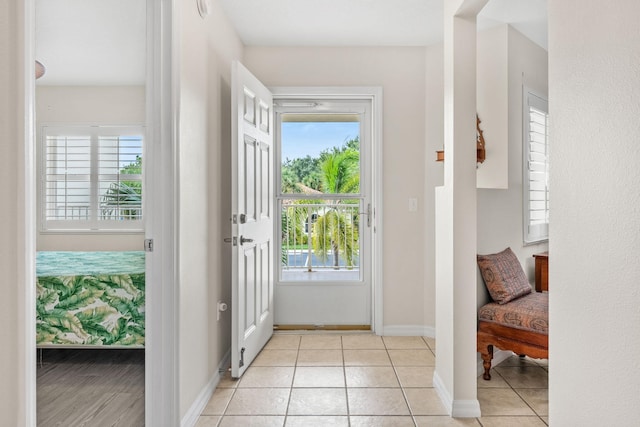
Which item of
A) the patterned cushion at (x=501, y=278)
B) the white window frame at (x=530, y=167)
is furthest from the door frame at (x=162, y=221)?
the white window frame at (x=530, y=167)

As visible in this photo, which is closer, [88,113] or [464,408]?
[464,408]

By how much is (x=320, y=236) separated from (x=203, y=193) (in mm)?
1625

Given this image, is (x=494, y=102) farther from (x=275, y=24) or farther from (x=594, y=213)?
(x=594, y=213)

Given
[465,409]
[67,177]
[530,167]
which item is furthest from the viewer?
[67,177]

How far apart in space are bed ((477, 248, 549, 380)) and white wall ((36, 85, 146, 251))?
323 cm

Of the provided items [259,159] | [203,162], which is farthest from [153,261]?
[259,159]

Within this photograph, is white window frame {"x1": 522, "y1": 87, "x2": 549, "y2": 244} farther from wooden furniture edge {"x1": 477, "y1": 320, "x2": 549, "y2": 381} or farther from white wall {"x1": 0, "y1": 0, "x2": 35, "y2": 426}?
white wall {"x1": 0, "y1": 0, "x2": 35, "y2": 426}

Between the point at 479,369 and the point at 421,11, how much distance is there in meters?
2.57

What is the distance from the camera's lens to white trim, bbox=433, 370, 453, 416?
223 cm

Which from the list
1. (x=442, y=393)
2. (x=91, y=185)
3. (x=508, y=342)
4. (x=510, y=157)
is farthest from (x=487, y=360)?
(x=91, y=185)

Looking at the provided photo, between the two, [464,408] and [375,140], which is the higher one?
[375,140]

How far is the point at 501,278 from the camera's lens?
266 centimetres

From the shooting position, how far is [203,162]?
2400mm

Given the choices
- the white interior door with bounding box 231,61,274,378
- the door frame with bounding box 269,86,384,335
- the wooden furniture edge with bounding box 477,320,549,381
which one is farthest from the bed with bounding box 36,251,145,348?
the wooden furniture edge with bounding box 477,320,549,381
